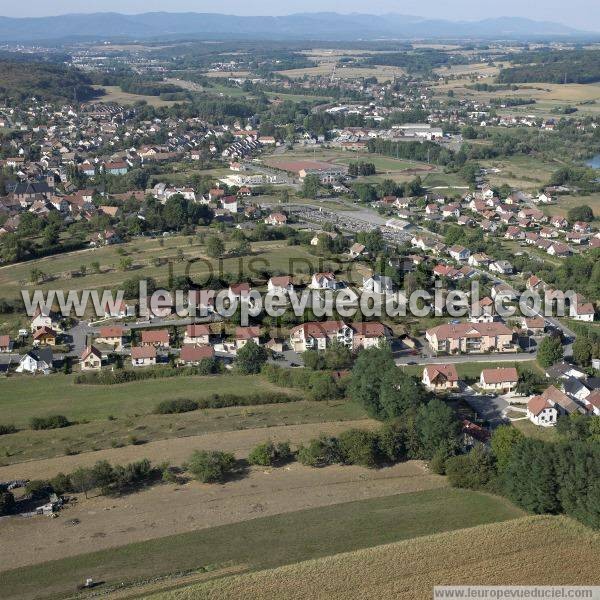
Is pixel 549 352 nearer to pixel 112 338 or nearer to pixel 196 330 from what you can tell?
pixel 196 330

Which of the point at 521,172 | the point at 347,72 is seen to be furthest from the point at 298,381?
the point at 347,72

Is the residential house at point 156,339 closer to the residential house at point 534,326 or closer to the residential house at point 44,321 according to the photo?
the residential house at point 44,321

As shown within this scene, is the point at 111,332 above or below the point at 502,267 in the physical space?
above

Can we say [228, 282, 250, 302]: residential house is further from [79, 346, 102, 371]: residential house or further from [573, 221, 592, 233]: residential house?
[573, 221, 592, 233]: residential house

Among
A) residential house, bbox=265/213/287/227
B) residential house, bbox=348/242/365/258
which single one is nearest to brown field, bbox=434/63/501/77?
residential house, bbox=265/213/287/227

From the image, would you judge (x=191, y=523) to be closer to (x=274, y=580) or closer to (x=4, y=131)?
(x=274, y=580)

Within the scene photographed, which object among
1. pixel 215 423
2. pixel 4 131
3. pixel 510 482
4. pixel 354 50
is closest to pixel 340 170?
pixel 4 131
